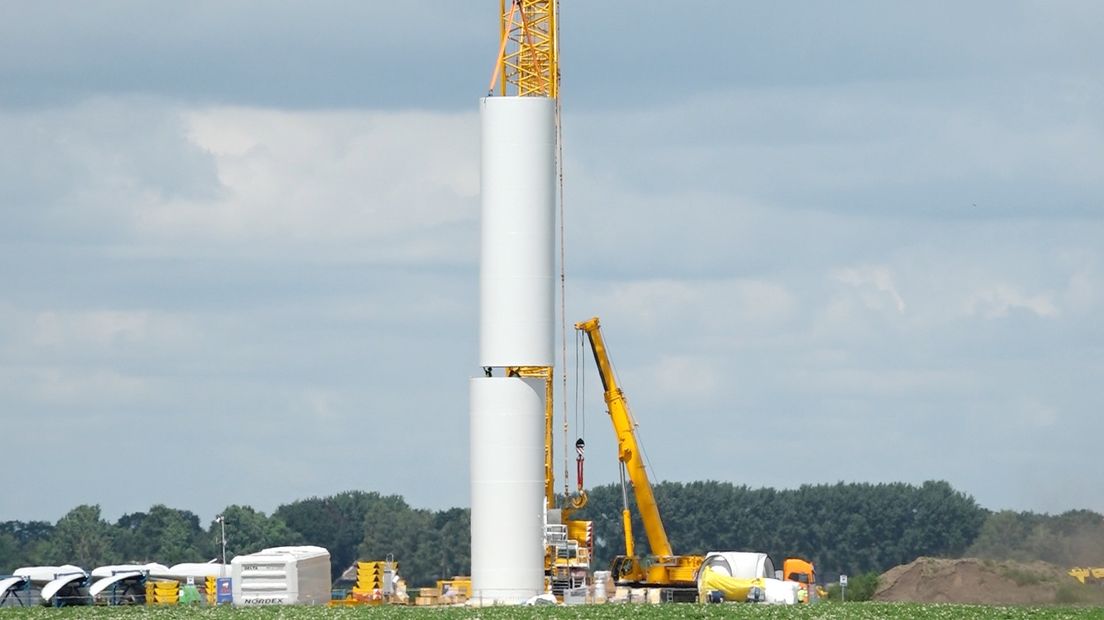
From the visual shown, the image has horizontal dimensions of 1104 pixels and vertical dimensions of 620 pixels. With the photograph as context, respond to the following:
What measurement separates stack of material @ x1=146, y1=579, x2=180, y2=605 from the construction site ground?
111ft

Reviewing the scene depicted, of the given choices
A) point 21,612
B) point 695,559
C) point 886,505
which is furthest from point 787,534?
point 21,612

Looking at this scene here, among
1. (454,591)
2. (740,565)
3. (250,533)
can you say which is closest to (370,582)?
(454,591)

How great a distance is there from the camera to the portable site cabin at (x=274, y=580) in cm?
8346

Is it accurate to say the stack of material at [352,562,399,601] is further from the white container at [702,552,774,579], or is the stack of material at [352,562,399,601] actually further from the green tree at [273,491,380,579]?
the green tree at [273,491,380,579]

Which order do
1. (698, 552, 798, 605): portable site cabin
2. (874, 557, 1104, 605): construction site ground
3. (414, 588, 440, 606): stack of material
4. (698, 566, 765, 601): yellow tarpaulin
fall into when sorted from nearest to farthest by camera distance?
(874, 557, 1104, 605): construction site ground < (414, 588, 440, 606): stack of material < (698, 552, 798, 605): portable site cabin < (698, 566, 765, 601): yellow tarpaulin

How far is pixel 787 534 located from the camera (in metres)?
161

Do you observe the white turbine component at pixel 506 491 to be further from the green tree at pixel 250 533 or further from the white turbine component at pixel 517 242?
the green tree at pixel 250 533

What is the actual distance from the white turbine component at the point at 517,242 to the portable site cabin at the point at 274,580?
44.7 feet

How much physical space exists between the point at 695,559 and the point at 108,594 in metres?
27.7

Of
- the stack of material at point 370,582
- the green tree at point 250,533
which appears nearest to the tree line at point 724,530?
the green tree at point 250,533

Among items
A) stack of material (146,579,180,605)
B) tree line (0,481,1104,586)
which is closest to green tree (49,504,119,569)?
tree line (0,481,1104,586)

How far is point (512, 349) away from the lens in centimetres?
7831

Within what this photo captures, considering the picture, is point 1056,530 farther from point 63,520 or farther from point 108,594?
point 63,520

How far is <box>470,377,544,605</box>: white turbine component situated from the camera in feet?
254
